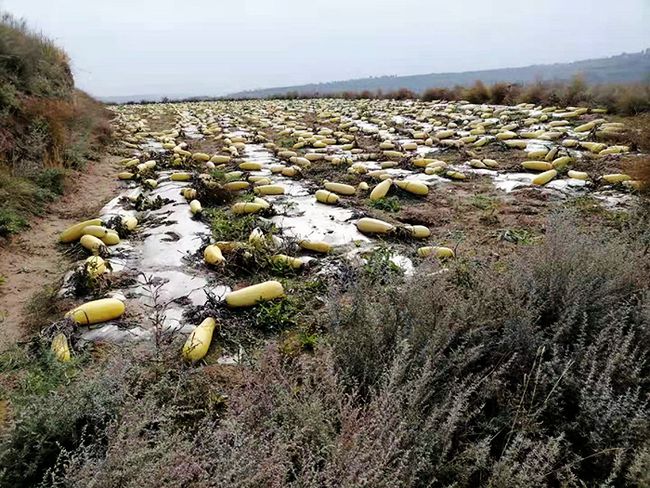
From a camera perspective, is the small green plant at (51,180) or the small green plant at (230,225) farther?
the small green plant at (51,180)

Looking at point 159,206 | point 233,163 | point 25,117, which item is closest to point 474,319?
point 159,206

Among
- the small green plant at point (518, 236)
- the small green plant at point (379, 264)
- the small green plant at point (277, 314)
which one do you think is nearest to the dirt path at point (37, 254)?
the small green plant at point (277, 314)

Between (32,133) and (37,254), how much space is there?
2.59 meters

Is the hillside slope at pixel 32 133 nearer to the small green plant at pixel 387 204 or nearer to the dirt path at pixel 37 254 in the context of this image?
the dirt path at pixel 37 254

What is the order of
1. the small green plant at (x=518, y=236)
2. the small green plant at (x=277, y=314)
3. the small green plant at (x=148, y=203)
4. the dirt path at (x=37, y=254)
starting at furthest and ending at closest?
the small green plant at (x=148, y=203) < the small green plant at (x=518, y=236) < the dirt path at (x=37, y=254) < the small green plant at (x=277, y=314)

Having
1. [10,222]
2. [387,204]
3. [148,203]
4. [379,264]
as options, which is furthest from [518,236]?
[10,222]

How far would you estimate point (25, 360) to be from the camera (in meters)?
2.20

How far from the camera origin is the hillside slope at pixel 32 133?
14.3 ft

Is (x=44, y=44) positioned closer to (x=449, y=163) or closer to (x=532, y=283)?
(x=449, y=163)

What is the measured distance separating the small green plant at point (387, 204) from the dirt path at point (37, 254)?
9.32ft

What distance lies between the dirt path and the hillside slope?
5.7 inches

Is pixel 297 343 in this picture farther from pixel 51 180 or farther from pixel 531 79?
pixel 531 79

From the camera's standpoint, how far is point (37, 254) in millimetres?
3574

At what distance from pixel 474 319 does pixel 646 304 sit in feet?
2.50
